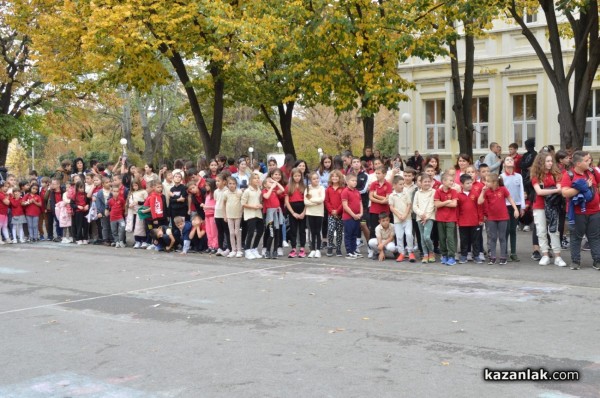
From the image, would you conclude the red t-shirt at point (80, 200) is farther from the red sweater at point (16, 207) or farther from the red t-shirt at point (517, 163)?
the red t-shirt at point (517, 163)

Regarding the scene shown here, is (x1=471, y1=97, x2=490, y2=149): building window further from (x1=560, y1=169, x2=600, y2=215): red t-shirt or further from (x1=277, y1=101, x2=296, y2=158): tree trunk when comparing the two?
(x1=560, y1=169, x2=600, y2=215): red t-shirt

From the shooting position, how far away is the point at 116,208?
18672mm

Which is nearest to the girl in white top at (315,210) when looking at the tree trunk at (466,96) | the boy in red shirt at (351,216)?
the boy in red shirt at (351,216)

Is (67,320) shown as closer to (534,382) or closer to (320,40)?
(534,382)

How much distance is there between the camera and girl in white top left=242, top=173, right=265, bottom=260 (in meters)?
15.5

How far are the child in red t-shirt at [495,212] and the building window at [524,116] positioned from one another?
20.3 metres

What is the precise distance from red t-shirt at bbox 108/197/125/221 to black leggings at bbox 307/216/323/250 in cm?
540

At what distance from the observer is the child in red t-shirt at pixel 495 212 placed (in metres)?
13.6

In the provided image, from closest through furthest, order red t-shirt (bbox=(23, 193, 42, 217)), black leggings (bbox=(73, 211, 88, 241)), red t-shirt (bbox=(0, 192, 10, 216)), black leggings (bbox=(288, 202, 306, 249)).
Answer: black leggings (bbox=(288, 202, 306, 249)) → black leggings (bbox=(73, 211, 88, 241)) → red t-shirt (bbox=(0, 192, 10, 216)) → red t-shirt (bbox=(23, 193, 42, 217))

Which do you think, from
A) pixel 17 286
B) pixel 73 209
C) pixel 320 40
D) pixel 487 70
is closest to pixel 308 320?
pixel 17 286

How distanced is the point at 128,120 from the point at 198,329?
51312 mm

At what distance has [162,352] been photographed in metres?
7.75

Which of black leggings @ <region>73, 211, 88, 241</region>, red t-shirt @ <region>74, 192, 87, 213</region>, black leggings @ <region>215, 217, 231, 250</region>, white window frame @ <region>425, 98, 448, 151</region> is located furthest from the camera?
white window frame @ <region>425, 98, 448, 151</region>

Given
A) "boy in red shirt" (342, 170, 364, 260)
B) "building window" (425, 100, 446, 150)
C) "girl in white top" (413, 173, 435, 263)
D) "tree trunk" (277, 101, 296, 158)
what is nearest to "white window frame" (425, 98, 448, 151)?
"building window" (425, 100, 446, 150)
